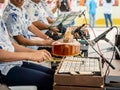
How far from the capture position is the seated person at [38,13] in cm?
396

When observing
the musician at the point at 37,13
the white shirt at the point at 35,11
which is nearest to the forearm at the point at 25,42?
the musician at the point at 37,13

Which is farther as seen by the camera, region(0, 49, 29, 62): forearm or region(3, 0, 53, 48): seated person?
region(3, 0, 53, 48): seated person

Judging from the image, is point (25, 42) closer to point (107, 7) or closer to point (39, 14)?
point (39, 14)

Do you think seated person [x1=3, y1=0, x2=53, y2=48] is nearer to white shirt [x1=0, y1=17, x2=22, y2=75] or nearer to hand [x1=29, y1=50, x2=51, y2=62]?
white shirt [x1=0, y1=17, x2=22, y2=75]

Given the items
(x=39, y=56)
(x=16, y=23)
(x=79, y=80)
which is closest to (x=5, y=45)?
(x=39, y=56)

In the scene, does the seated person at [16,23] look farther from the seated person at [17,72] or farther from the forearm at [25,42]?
the seated person at [17,72]

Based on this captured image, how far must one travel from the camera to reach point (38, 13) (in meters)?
4.18

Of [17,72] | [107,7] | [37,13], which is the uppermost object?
[107,7]

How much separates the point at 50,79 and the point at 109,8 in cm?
784

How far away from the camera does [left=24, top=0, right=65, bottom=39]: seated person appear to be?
13.0 ft

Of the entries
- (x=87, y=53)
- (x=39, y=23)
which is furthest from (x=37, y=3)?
(x=87, y=53)

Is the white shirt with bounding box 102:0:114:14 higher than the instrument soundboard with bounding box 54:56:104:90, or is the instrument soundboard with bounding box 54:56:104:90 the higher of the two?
the white shirt with bounding box 102:0:114:14

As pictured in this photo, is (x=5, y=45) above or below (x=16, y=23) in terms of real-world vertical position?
below

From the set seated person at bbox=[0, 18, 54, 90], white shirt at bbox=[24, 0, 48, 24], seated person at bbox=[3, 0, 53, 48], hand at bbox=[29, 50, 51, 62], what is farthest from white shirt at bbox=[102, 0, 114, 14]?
hand at bbox=[29, 50, 51, 62]
